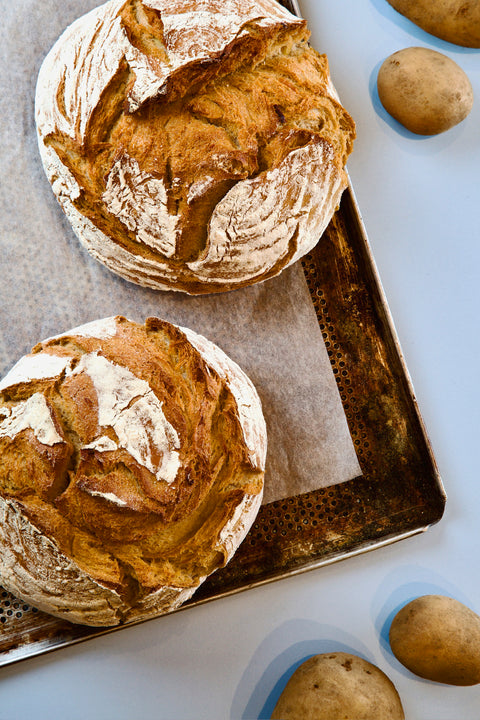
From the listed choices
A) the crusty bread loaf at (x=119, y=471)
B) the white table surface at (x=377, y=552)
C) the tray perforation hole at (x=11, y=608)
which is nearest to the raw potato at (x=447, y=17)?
the white table surface at (x=377, y=552)

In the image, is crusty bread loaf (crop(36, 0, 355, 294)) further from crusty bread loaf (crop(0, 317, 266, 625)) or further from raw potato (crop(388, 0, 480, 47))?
raw potato (crop(388, 0, 480, 47))

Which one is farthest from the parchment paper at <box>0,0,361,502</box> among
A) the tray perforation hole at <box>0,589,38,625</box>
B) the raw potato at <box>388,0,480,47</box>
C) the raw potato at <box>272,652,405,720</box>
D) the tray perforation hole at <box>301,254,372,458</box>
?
the raw potato at <box>388,0,480,47</box>

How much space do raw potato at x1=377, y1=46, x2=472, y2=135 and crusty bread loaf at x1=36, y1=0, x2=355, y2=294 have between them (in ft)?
1.13

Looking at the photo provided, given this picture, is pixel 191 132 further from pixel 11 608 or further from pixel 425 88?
pixel 11 608

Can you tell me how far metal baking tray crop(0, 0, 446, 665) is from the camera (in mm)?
1680

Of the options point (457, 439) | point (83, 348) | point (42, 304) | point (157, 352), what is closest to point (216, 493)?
point (157, 352)

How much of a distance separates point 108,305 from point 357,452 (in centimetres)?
84

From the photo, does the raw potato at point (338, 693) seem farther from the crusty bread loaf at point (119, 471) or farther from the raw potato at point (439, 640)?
the crusty bread loaf at point (119, 471)

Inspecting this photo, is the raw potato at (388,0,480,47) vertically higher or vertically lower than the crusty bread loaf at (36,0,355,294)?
lower

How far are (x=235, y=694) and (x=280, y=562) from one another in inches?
16.1

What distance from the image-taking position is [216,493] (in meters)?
1.39

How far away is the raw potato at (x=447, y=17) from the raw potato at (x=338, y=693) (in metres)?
1.90

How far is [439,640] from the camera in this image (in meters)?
1.60

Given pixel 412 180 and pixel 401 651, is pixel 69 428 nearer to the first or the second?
pixel 401 651
